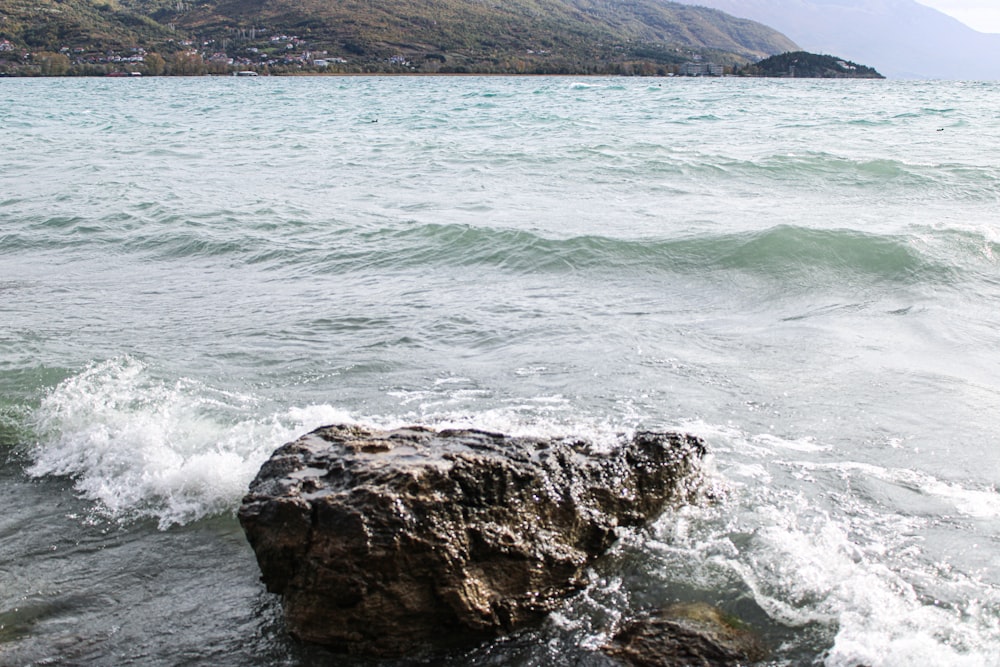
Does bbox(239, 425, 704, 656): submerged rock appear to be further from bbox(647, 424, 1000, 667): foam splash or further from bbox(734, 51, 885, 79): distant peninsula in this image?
bbox(734, 51, 885, 79): distant peninsula

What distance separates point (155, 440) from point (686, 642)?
3458 mm

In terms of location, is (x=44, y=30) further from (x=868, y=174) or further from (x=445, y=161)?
(x=868, y=174)

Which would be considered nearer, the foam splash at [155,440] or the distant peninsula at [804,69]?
the foam splash at [155,440]

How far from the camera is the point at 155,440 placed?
531 centimetres

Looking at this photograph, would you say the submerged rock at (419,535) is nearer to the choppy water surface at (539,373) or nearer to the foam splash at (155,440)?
the choppy water surface at (539,373)

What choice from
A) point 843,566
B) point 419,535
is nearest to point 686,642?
point 843,566

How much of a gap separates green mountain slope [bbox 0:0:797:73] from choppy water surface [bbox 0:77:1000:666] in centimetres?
9446

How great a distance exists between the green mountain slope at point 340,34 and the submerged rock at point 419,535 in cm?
10486

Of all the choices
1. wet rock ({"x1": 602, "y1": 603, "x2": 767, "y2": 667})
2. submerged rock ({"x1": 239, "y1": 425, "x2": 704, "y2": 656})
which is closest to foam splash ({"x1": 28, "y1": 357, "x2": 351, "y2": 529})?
submerged rock ({"x1": 239, "y1": 425, "x2": 704, "y2": 656})

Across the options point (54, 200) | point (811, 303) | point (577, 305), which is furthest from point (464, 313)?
point (54, 200)

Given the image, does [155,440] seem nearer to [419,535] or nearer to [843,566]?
[419,535]

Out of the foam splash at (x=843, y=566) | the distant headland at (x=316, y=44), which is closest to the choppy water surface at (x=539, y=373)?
the foam splash at (x=843, y=566)

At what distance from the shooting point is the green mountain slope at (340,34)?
109562 millimetres

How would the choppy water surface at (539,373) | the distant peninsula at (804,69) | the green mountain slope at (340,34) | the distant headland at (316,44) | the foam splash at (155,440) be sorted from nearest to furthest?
1. the choppy water surface at (539,373)
2. the foam splash at (155,440)
3. the distant headland at (316,44)
4. the green mountain slope at (340,34)
5. the distant peninsula at (804,69)
